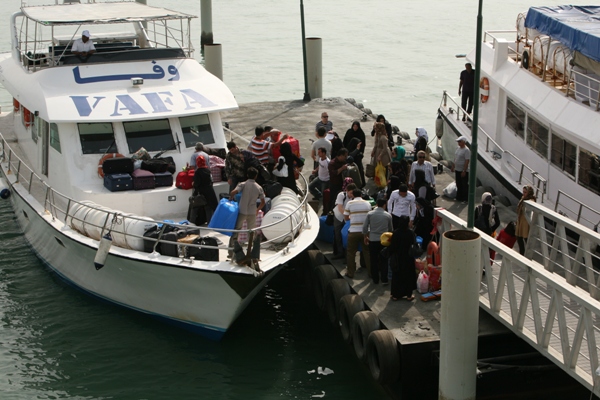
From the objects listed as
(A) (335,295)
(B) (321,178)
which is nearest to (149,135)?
(B) (321,178)

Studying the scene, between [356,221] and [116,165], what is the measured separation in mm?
3973

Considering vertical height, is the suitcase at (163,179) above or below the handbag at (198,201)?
above

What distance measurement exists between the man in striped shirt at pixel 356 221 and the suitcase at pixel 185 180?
8.73 feet

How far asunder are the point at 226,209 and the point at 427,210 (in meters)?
2.98

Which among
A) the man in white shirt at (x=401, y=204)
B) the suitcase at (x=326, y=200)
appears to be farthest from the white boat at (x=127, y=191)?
the man in white shirt at (x=401, y=204)

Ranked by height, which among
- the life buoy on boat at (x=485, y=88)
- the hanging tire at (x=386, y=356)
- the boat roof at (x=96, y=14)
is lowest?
the hanging tire at (x=386, y=356)

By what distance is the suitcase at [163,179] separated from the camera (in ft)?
45.5

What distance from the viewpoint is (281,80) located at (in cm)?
3425

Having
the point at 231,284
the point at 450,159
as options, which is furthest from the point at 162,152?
the point at 450,159

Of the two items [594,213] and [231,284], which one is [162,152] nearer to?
[231,284]

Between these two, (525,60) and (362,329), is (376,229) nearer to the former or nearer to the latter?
(362,329)

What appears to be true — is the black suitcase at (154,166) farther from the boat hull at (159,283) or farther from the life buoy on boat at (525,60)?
the life buoy on boat at (525,60)

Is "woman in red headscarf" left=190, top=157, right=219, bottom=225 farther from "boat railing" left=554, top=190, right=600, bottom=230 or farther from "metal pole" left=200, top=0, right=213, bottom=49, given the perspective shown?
"metal pole" left=200, top=0, right=213, bottom=49

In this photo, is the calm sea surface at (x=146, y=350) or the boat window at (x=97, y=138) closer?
the calm sea surface at (x=146, y=350)
